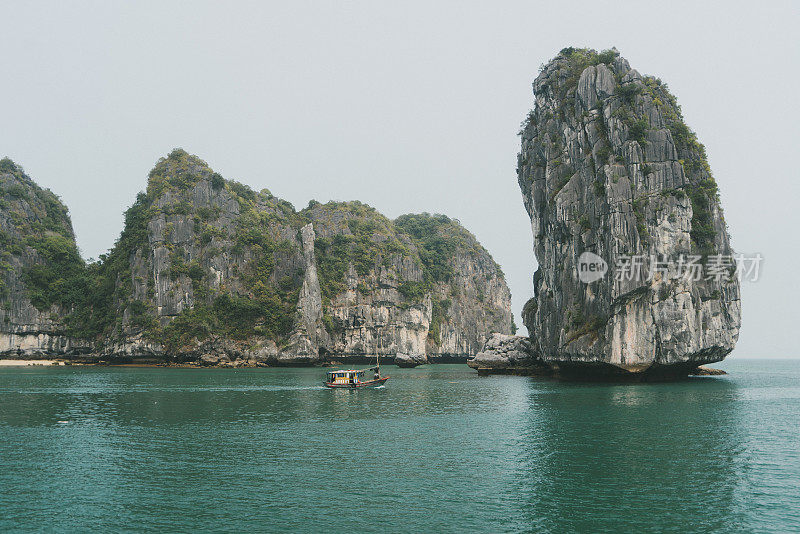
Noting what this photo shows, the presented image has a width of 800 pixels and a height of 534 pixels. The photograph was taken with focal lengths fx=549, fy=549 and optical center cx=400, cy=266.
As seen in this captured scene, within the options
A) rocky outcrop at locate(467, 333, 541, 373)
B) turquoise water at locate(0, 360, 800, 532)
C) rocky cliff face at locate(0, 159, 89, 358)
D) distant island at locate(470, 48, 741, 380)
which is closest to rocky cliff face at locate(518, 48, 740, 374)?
distant island at locate(470, 48, 741, 380)

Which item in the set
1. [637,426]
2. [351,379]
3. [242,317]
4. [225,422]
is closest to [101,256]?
[242,317]

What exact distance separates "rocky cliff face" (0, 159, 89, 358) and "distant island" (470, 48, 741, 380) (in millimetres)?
82600

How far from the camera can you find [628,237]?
5047 centimetres

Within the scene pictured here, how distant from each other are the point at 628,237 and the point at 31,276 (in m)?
96.9

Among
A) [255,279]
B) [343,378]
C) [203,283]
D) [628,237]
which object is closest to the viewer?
[628,237]

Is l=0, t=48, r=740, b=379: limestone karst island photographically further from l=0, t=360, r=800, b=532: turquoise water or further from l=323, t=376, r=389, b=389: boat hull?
l=323, t=376, r=389, b=389: boat hull

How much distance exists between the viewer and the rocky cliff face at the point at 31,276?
92000 mm

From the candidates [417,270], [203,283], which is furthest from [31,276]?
[417,270]

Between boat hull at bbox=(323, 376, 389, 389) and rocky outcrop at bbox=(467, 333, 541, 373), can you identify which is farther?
rocky outcrop at bbox=(467, 333, 541, 373)

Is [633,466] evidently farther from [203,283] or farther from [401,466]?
[203,283]

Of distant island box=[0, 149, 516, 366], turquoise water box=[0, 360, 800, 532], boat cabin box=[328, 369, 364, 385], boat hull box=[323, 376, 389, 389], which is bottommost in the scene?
boat hull box=[323, 376, 389, 389]

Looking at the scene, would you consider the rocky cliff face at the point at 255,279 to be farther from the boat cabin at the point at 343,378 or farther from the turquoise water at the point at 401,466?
the turquoise water at the point at 401,466

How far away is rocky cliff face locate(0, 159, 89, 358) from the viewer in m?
92.0

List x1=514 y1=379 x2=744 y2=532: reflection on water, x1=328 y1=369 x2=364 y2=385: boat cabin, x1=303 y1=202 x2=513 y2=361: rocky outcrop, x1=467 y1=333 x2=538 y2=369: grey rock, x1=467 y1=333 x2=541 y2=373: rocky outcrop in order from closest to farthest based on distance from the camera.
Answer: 1. x1=514 y1=379 x2=744 y2=532: reflection on water
2. x1=328 y1=369 x2=364 y2=385: boat cabin
3. x1=467 y1=333 x2=541 y2=373: rocky outcrop
4. x1=467 y1=333 x2=538 y2=369: grey rock
5. x1=303 y1=202 x2=513 y2=361: rocky outcrop
